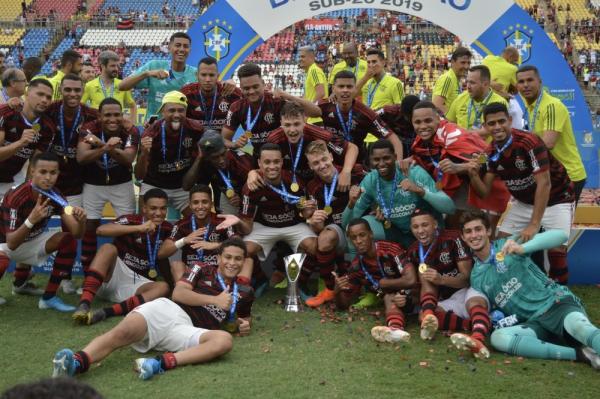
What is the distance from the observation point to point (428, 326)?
5.18m

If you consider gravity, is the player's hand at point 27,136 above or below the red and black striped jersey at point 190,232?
above

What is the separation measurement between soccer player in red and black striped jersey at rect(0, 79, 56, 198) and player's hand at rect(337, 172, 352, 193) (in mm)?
2775

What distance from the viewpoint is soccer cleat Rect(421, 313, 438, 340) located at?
5152 millimetres

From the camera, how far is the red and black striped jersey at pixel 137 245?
6.33 meters

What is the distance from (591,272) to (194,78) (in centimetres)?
468

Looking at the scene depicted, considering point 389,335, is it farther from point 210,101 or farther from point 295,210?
point 210,101

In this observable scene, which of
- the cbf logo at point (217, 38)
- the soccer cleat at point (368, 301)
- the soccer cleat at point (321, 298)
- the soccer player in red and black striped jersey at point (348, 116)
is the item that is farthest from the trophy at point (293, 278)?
the cbf logo at point (217, 38)

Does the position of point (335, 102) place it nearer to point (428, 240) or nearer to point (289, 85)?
point (428, 240)

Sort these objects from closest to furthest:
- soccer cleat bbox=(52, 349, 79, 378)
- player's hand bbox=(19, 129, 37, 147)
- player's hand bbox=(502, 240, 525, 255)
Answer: soccer cleat bbox=(52, 349, 79, 378) → player's hand bbox=(502, 240, 525, 255) → player's hand bbox=(19, 129, 37, 147)

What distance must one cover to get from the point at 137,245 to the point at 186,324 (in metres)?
1.54

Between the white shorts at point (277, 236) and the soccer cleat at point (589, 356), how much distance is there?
8.67 feet

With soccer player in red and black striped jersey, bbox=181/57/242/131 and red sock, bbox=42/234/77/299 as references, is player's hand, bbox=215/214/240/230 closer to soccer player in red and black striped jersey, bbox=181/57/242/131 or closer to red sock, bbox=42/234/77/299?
red sock, bbox=42/234/77/299

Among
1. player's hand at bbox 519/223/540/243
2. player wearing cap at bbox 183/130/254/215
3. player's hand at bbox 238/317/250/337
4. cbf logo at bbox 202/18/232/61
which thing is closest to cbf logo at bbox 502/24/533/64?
cbf logo at bbox 202/18/232/61

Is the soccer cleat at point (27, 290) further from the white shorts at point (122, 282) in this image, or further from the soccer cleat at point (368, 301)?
the soccer cleat at point (368, 301)
